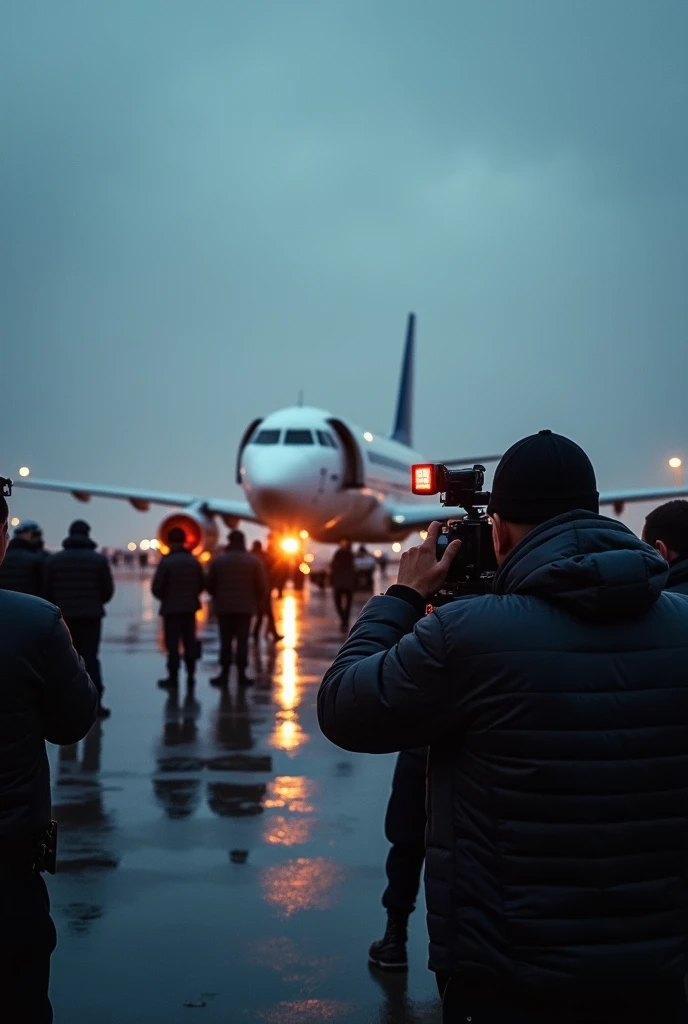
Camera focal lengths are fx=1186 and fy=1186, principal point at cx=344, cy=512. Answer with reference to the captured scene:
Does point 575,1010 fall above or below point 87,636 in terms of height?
above

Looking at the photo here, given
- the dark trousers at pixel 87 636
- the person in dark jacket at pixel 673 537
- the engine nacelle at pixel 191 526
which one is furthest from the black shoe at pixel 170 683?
the engine nacelle at pixel 191 526

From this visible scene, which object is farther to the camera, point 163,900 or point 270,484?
point 270,484

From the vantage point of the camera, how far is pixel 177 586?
13.4 meters

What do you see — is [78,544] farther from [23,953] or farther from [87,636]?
[23,953]

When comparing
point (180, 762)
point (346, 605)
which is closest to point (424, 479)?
point (180, 762)

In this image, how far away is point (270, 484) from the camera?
25.9 meters

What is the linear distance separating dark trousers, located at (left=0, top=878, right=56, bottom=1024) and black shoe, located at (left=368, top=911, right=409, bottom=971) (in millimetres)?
2003

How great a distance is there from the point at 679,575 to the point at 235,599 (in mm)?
9640

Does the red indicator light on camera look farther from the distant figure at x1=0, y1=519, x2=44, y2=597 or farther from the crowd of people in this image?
the distant figure at x1=0, y1=519, x2=44, y2=597

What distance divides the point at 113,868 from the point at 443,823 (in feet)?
12.7

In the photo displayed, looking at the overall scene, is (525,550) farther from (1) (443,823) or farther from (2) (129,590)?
(2) (129,590)

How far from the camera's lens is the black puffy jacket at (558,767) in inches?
88.0

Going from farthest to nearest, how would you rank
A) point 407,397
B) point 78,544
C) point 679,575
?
point 407,397 → point 78,544 → point 679,575

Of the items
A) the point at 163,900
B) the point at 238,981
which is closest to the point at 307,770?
the point at 163,900
